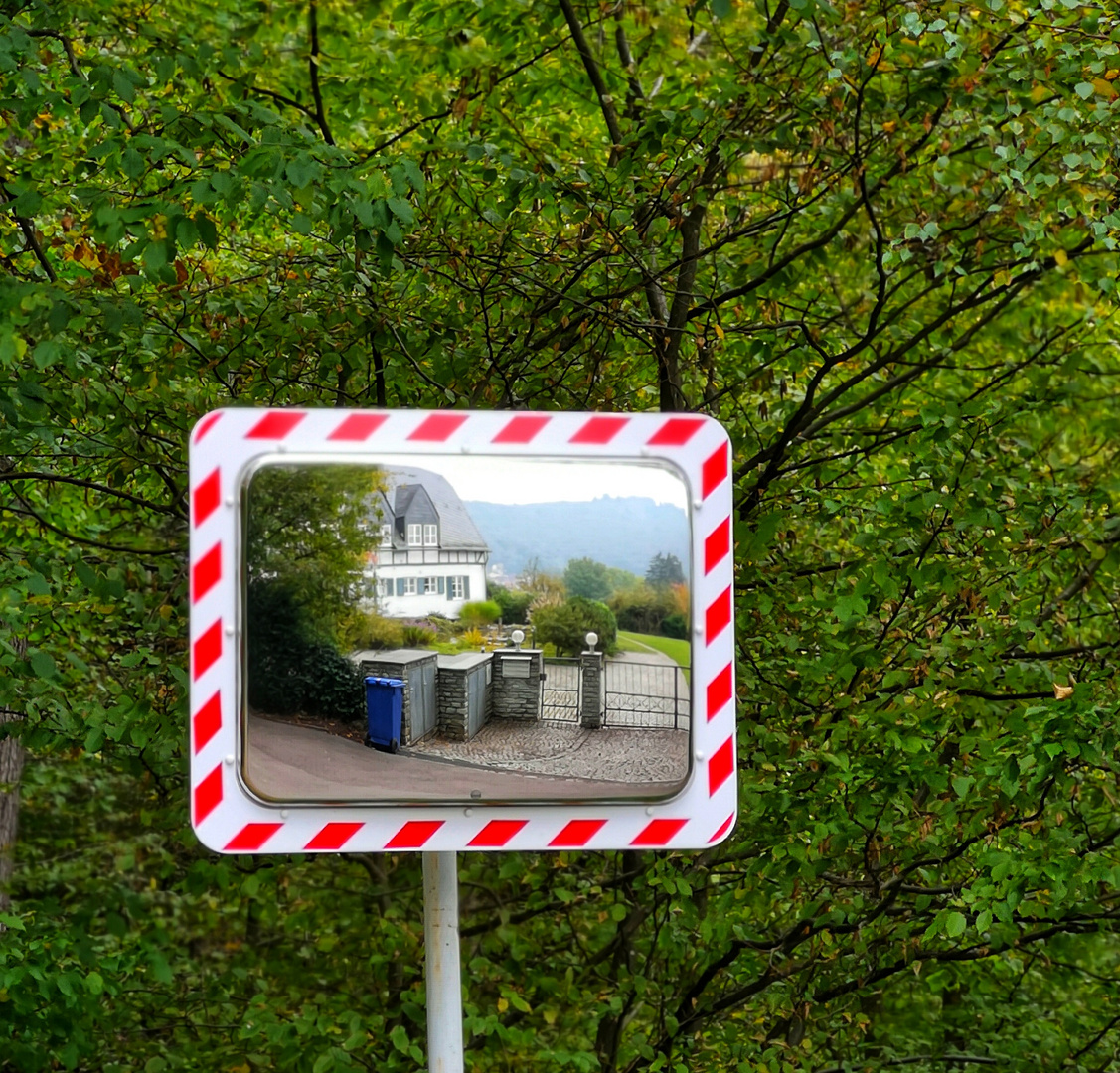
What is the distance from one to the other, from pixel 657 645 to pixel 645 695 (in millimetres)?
97

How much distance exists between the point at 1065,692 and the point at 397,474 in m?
2.58

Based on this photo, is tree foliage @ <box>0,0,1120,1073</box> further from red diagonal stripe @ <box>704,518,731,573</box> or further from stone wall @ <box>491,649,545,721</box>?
red diagonal stripe @ <box>704,518,731,573</box>

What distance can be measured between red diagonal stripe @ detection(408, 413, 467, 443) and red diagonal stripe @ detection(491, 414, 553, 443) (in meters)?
0.07

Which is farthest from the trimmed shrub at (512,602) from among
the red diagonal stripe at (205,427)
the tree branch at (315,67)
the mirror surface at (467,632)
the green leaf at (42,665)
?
the tree branch at (315,67)

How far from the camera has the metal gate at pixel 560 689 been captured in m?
2.22

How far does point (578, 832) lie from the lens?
2143 millimetres

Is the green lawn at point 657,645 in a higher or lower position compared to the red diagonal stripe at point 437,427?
lower

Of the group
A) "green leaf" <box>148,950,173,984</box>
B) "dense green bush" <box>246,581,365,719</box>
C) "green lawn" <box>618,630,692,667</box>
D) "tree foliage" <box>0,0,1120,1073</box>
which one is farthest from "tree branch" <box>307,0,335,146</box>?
"green leaf" <box>148,950,173,984</box>

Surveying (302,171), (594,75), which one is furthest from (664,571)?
(594,75)

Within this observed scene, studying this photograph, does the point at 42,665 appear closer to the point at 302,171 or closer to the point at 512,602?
the point at 302,171

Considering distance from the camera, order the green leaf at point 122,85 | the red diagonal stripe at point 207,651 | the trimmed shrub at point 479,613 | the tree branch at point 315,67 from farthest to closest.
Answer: the tree branch at point 315,67 < the green leaf at point 122,85 < the trimmed shrub at point 479,613 < the red diagonal stripe at point 207,651

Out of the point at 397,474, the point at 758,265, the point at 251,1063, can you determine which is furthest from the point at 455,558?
the point at 251,1063

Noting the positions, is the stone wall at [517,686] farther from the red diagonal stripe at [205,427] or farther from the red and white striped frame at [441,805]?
the red diagonal stripe at [205,427]

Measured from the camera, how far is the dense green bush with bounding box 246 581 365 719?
210 cm
